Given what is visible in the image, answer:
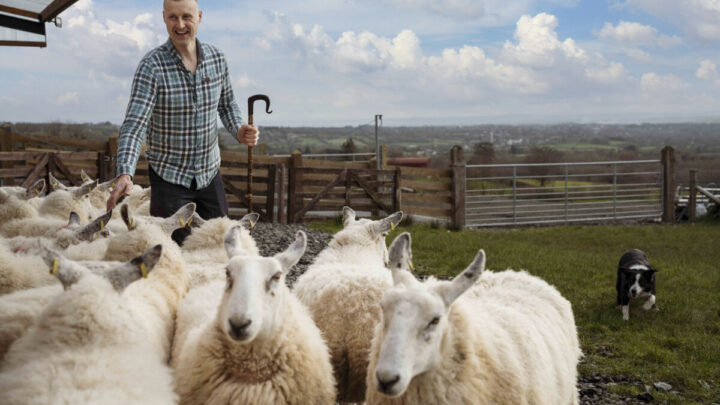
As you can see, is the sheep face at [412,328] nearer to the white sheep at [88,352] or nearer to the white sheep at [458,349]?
the white sheep at [458,349]

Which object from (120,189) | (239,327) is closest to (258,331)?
(239,327)

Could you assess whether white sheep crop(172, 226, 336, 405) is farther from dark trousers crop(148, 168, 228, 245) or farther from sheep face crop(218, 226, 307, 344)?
dark trousers crop(148, 168, 228, 245)

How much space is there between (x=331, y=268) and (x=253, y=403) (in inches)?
70.1

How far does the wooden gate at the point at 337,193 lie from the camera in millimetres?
16281

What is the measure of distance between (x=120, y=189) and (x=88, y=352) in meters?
1.48

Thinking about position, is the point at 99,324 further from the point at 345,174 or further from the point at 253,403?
the point at 345,174

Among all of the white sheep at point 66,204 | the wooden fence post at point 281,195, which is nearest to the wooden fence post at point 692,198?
the wooden fence post at point 281,195

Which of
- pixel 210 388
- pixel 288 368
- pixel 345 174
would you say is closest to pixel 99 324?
pixel 210 388

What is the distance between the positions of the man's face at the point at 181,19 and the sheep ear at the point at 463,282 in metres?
2.59

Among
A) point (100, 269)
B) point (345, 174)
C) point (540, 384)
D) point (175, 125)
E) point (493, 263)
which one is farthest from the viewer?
point (345, 174)

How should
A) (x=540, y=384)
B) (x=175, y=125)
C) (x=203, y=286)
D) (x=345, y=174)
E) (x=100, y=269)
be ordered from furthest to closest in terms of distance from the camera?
(x=345, y=174) → (x=175, y=125) → (x=203, y=286) → (x=540, y=384) → (x=100, y=269)

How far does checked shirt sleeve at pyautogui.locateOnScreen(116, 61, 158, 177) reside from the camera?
4141mm

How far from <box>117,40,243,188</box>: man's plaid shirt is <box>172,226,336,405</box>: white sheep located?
1539 millimetres

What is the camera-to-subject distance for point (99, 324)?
2.64 meters
